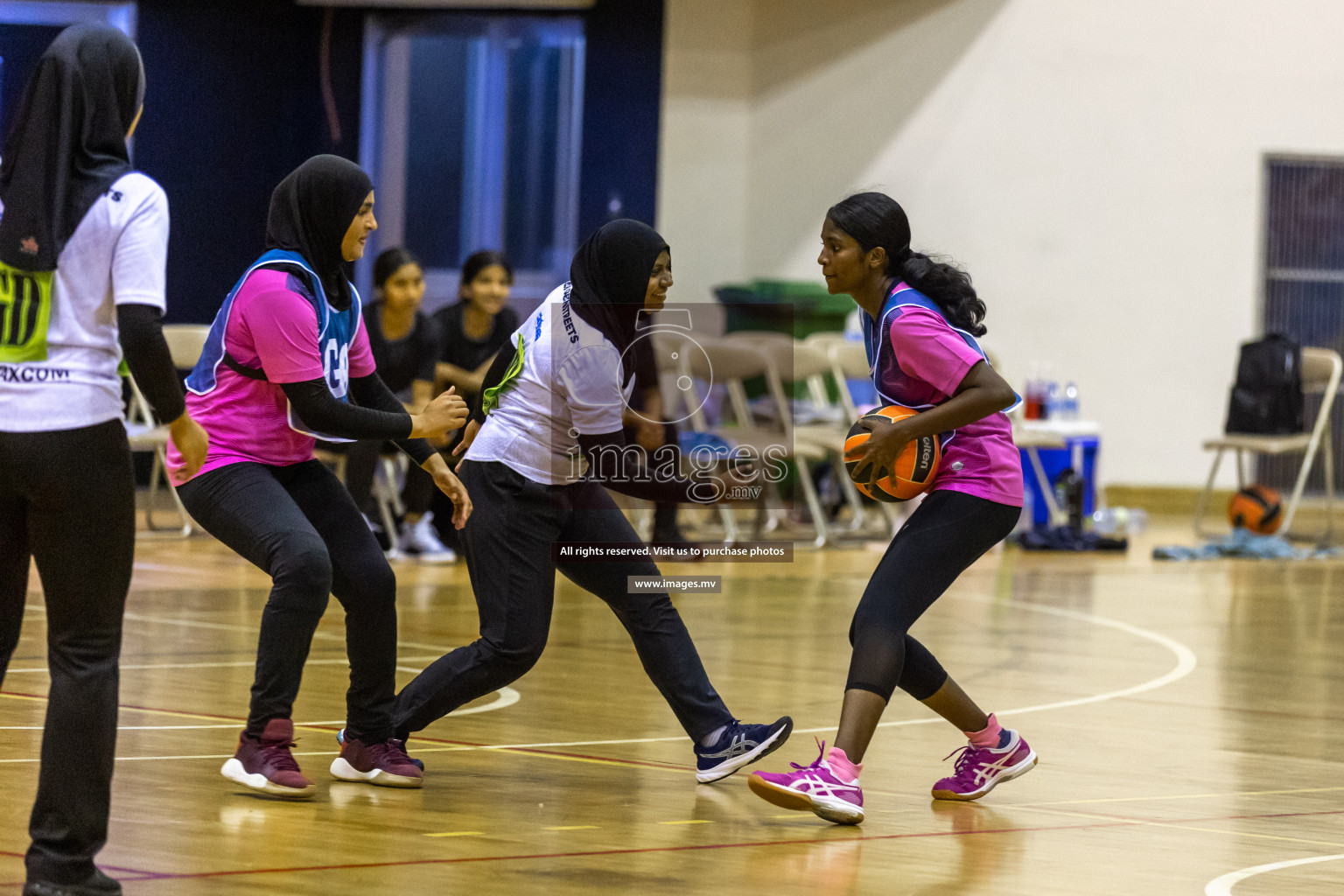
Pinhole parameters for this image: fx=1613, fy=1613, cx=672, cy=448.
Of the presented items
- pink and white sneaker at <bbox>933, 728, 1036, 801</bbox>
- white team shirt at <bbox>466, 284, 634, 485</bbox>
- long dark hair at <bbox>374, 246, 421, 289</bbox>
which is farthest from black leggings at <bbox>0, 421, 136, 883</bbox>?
long dark hair at <bbox>374, 246, 421, 289</bbox>

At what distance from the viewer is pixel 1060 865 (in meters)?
3.68

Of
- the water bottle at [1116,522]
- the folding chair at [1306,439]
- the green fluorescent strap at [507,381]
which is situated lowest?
the water bottle at [1116,522]

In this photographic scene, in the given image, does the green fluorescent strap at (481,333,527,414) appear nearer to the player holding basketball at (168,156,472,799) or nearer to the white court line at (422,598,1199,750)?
the player holding basketball at (168,156,472,799)

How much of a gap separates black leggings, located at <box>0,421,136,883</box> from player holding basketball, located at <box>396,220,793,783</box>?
128cm

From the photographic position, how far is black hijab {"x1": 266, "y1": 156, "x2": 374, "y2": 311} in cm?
406

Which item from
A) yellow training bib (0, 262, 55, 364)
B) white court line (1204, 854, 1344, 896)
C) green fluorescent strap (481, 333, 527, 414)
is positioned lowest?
white court line (1204, 854, 1344, 896)

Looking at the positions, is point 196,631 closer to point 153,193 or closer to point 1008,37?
point 153,193

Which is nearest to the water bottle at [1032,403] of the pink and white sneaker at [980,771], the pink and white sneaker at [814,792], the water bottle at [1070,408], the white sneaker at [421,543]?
the water bottle at [1070,408]

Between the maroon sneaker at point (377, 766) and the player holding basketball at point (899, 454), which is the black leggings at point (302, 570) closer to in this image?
the maroon sneaker at point (377, 766)

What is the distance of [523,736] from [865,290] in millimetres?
1796

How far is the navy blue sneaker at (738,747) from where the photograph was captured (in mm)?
4262

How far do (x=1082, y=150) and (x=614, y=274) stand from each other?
11.0 m

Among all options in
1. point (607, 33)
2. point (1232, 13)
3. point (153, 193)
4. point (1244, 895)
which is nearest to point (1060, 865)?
point (1244, 895)

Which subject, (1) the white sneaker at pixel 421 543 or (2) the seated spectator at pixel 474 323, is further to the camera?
(1) the white sneaker at pixel 421 543
